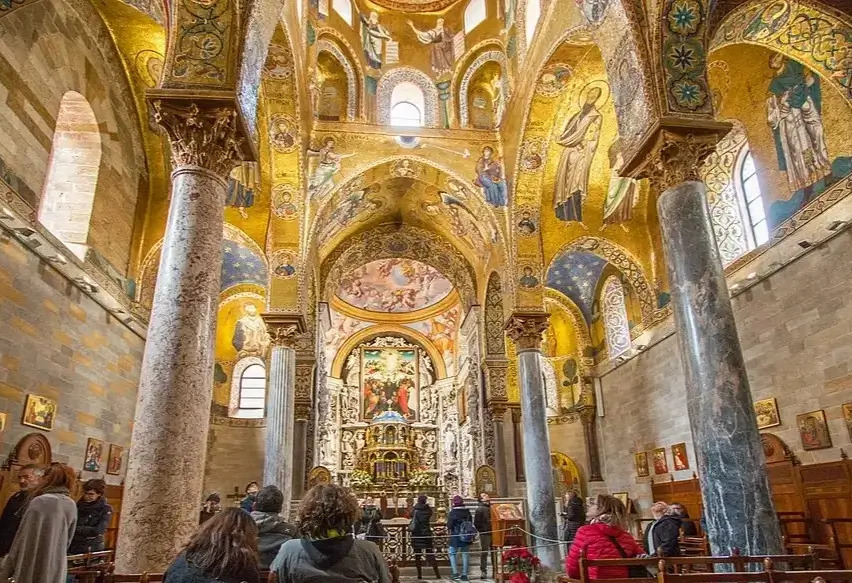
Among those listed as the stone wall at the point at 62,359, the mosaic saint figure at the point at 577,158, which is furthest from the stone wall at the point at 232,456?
the mosaic saint figure at the point at 577,158

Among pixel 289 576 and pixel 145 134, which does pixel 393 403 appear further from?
pixel 289 576

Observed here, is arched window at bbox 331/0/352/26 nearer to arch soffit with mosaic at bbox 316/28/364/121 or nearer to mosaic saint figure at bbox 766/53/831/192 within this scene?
arch soffit with mosaic at bbox 316/28/364/121

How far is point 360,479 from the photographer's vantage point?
23844 mm

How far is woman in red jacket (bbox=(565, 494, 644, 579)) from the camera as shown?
4.16 m

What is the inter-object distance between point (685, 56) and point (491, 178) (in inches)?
309

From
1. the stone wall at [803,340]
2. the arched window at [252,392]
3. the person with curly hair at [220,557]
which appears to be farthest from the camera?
the arched window at [252,392]

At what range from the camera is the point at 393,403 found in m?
27.1

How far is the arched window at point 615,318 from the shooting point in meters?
18.0

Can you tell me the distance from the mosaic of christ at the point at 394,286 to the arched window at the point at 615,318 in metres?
7.67

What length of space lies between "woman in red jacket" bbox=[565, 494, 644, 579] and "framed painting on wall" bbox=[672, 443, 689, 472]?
10.9 m

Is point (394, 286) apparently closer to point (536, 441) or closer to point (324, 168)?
point (324, 168)

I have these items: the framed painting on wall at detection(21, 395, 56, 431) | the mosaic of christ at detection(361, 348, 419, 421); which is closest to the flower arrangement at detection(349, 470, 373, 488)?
the mosaic of christ at detection(361, 348, 419, 421)

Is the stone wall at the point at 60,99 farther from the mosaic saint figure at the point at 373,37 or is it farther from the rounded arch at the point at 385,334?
the rounded arch at the point at 385,334

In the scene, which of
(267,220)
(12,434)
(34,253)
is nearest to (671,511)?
(12,434)
